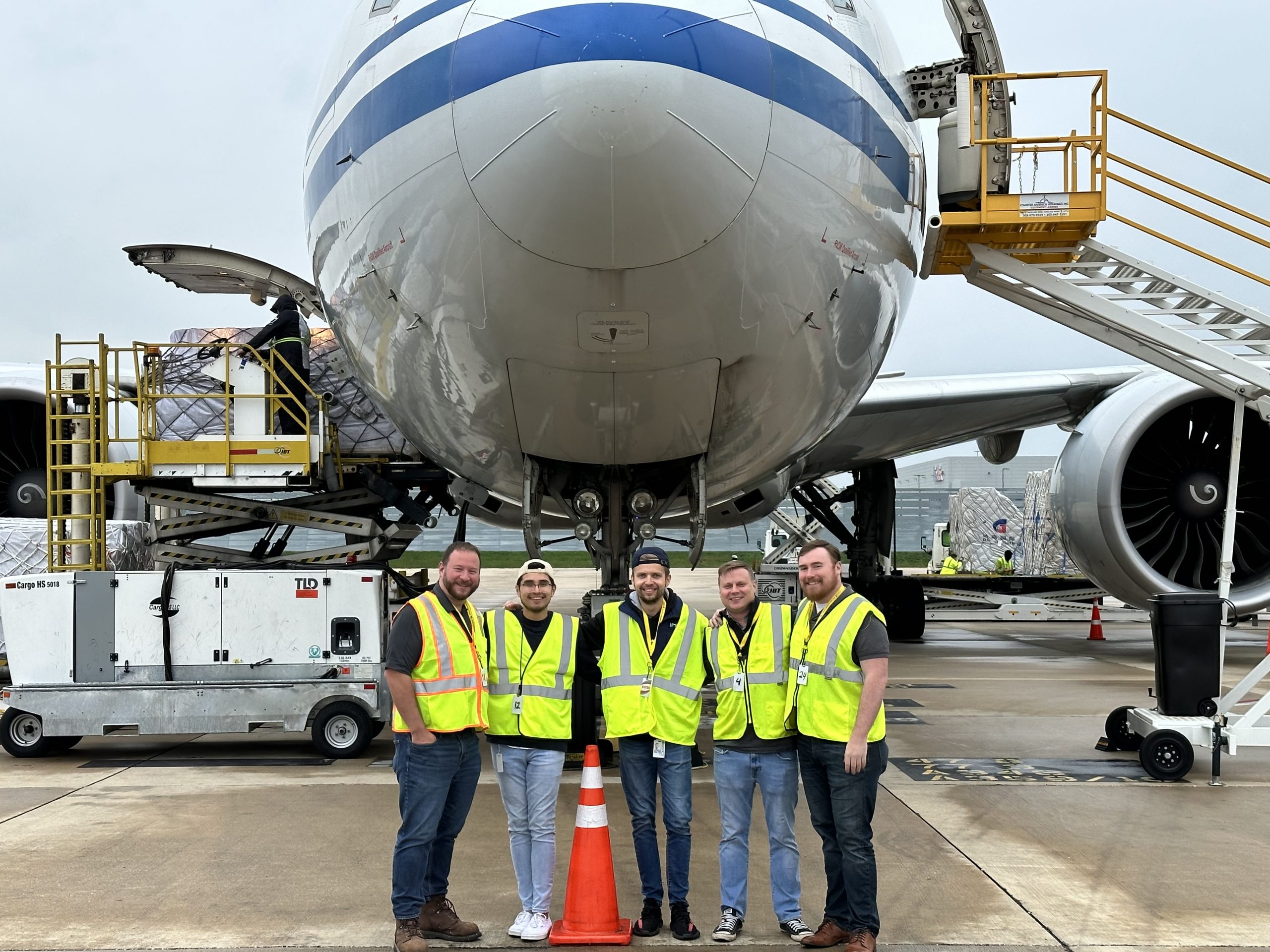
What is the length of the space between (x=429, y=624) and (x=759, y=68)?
2087 millimetres

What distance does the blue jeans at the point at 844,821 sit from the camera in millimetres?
3607

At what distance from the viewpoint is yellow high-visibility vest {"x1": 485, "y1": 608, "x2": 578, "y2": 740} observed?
394cm

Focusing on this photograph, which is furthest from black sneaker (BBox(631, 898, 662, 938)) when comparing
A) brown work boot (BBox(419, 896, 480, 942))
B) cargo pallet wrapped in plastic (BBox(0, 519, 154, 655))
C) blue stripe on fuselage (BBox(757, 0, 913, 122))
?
cargo pallet wrapped in plastic (BBox(0, 519, 154, 655))

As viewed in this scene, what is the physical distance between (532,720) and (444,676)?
320 mm

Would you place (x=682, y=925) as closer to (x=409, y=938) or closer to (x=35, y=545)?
(x=409, y=938)

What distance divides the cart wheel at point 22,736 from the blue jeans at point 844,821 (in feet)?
16.6

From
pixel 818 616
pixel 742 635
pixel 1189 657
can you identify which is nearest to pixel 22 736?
pixel 742 635

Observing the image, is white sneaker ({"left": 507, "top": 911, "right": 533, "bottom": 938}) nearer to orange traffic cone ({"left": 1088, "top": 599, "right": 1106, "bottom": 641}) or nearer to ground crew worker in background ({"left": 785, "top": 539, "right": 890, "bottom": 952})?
ground crew worker in background ({"left": 785, "top": 539, "right": 890, "bottom": 952})

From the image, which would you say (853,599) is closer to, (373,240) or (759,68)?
(759,68)

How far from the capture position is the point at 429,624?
391 centimetres

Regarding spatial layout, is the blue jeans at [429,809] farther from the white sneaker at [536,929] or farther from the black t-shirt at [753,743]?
the black t-shirt at [753,743]

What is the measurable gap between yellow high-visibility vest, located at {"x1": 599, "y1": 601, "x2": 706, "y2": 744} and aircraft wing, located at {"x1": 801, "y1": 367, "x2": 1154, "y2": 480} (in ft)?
20.9

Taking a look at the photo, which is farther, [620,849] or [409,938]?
[620,849]

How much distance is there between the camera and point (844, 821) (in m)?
3.69
